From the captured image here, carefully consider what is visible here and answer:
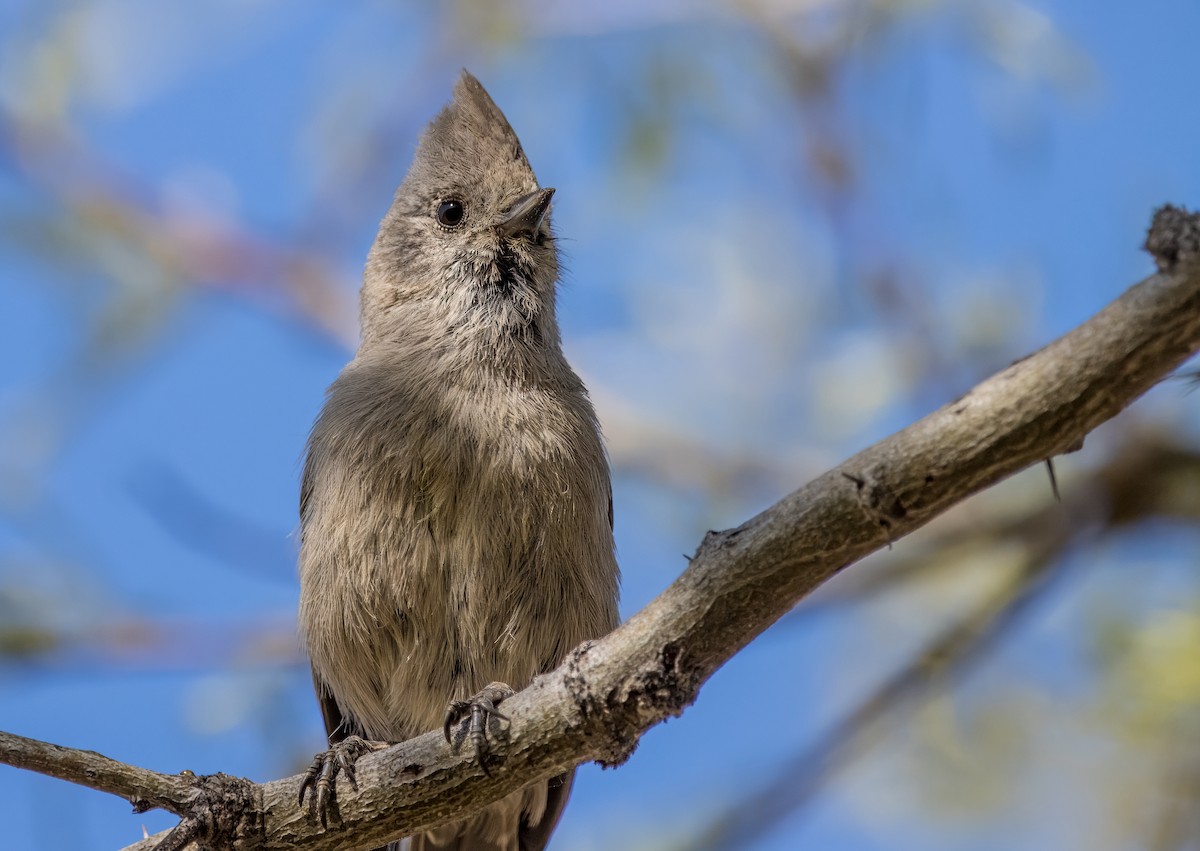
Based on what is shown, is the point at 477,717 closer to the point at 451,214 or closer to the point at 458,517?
the point at 458,517

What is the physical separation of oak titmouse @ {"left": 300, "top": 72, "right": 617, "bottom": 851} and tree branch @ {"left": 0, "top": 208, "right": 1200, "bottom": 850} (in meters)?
0.31

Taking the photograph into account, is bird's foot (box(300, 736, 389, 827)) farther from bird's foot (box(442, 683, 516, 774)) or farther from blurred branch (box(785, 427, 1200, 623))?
blurred branch (box(785, 427, 1200, 623))

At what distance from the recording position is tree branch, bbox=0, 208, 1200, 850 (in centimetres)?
237

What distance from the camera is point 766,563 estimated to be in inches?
108

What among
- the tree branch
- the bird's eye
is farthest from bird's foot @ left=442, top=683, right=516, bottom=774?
the bird's eye

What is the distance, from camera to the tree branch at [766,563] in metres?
2.37

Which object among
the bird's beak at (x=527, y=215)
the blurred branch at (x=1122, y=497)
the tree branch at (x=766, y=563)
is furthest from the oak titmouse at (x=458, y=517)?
the blurred branch at (x=1122, y=497)

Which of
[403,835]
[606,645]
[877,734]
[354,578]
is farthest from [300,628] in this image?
[877,734]

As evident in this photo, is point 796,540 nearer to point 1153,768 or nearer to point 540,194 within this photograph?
point 540,194

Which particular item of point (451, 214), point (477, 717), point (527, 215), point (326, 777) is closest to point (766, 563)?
point (477, 717)

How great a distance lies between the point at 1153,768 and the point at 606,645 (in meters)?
2.77

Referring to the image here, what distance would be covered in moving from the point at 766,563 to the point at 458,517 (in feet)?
4.96

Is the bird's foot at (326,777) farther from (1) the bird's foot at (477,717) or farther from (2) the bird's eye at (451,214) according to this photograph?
(2) the bird's eye at (451,214)

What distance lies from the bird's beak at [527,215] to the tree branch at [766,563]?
2173 mm
